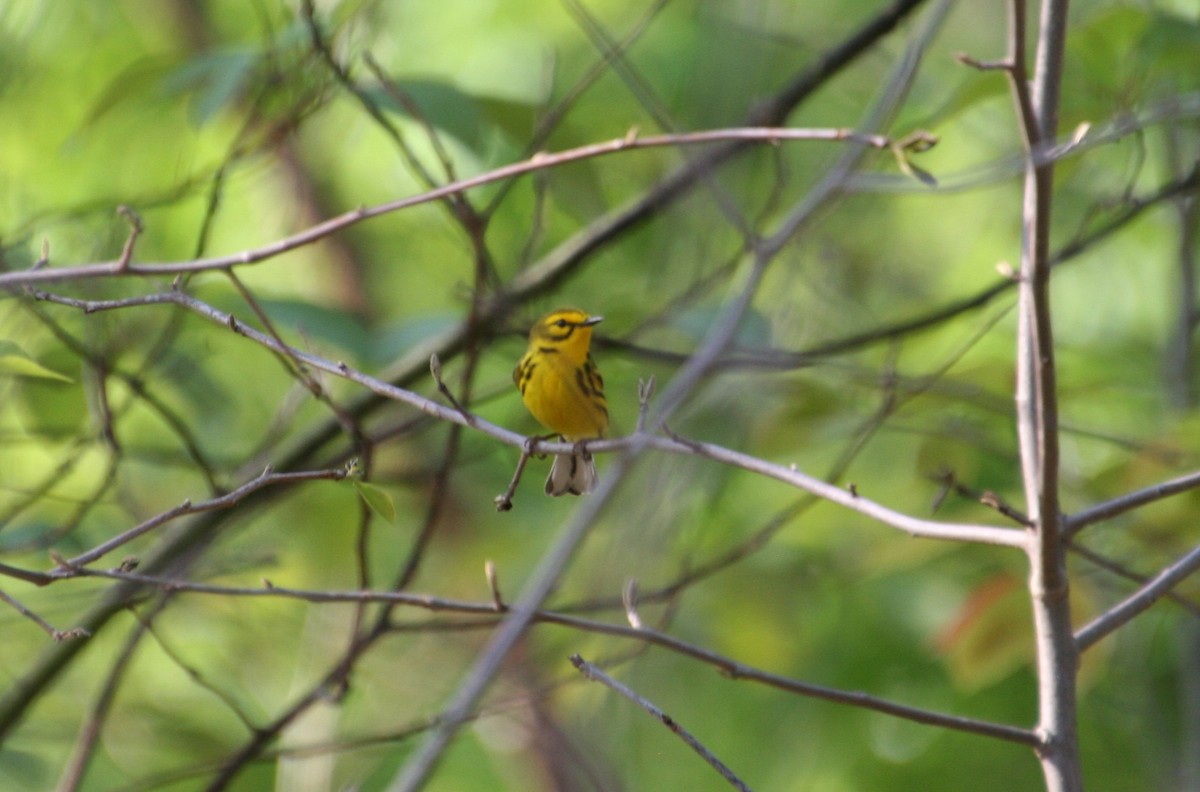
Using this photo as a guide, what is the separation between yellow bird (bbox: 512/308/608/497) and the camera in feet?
9.99

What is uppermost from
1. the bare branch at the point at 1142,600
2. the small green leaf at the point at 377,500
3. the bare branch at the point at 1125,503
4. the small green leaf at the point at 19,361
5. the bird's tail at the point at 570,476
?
the bird's tail at the point at 570,476

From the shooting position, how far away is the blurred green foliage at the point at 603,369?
2.65 meters

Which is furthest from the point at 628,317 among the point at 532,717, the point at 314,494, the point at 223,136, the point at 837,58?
the point at 223,136

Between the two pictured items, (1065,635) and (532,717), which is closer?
(1065,635)

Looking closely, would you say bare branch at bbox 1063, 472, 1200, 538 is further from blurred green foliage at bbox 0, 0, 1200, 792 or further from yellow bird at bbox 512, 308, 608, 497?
yellow bird at bbox 512, 308, 608, 497

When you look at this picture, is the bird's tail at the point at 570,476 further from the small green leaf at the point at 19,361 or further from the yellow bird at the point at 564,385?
the small green leaf at the point at 19,361

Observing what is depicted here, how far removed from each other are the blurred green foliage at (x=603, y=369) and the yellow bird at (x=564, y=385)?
0.10 metres

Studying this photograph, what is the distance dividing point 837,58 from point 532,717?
6.94 feet

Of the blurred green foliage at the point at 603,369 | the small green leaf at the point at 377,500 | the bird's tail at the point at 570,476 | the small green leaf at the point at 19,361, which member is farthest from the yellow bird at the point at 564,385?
the small green leaf at the point at 19,361

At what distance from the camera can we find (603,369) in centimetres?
402

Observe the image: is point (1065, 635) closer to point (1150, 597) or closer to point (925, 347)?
point (1150, 597)

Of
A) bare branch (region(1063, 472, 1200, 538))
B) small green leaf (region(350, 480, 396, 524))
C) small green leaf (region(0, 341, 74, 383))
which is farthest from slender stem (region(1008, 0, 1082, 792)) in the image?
small green leaf (region(0, 341, 74, 383))

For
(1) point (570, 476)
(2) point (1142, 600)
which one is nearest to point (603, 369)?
(1) point (570, 476)

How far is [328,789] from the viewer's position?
287 cm
